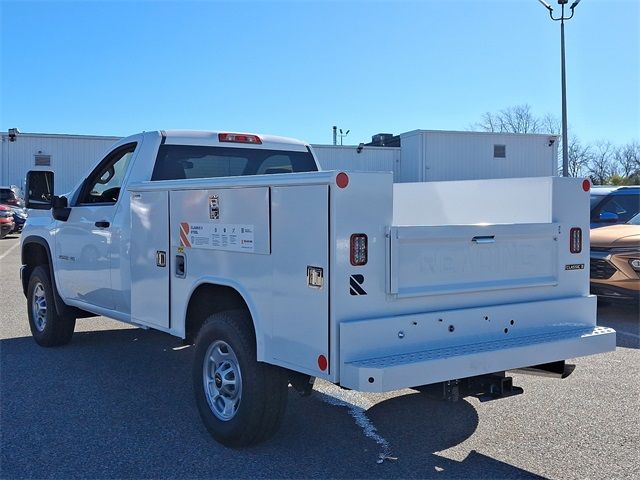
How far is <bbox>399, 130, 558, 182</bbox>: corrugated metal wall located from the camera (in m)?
33.3

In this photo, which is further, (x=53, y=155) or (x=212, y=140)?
(x=53, y=155)

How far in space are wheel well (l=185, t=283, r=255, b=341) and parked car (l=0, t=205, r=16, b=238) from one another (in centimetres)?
2192

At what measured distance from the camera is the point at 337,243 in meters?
3.68

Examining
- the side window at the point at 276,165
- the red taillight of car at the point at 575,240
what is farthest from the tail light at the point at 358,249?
the side window at the point at 276,165

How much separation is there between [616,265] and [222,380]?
6.22 m

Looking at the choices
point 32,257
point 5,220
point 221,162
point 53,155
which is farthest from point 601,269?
point 53,155

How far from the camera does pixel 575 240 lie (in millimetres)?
4777

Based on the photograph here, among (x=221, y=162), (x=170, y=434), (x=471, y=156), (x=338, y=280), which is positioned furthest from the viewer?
(x=471, y=156)

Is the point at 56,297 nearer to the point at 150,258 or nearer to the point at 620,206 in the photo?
the point at 150,258

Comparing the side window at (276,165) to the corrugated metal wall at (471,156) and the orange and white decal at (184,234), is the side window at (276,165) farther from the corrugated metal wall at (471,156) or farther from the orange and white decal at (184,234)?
the corrugated metal wall at (471,156)

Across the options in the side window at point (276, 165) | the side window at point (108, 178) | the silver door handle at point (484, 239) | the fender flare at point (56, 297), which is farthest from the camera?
the fender flare at point (56, 297)

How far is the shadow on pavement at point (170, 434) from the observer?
13.5 ft

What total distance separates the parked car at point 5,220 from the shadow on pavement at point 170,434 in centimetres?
1965

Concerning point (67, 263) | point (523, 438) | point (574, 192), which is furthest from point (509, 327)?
point (67, 263)
